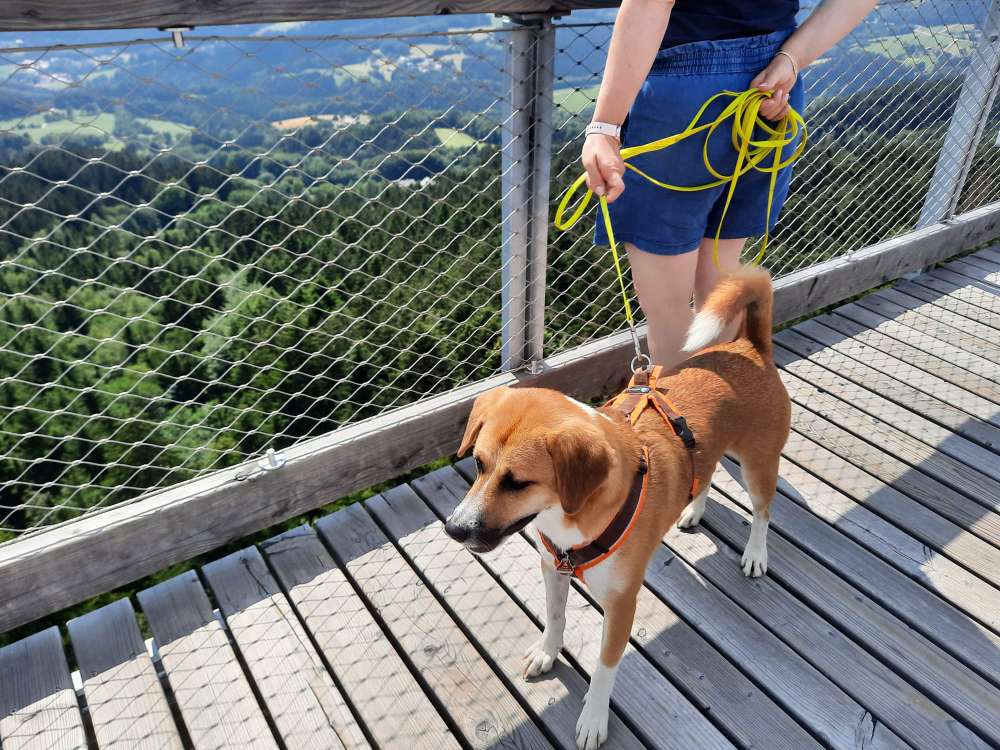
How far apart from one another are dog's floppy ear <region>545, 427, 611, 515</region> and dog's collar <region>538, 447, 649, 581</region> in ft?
0.56

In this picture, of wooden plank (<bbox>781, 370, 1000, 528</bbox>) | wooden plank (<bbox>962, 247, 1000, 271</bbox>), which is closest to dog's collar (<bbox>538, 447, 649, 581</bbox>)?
wooden plank (<bbox>781, 370, 1000, 528</bbox>)

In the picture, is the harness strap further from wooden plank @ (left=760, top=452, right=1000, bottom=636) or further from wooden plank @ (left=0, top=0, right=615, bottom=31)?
wooden plank @ (left=0, top=0, right=615, bottom=31)

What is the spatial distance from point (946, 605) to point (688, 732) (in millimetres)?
957

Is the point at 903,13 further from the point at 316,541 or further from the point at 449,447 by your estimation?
the point at 316,541

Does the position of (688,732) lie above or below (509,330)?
below

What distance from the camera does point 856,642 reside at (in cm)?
209

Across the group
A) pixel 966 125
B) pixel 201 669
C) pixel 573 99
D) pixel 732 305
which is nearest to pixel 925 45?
pixel 966 125

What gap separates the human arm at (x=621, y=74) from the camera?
1586 mm

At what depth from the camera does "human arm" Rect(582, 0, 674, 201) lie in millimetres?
1586

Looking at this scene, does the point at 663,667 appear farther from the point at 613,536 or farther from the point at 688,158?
the point at 688,158

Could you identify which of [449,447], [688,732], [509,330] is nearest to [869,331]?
[509,330]

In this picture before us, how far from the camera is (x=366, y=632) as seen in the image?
2111 mm

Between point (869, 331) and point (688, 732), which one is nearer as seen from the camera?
point (688, 732)

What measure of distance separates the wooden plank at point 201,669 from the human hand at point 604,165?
1.61 metres
